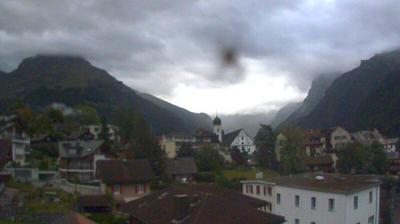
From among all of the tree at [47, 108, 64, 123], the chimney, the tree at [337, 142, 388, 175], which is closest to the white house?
the tree at [337, 142, 388, 175]

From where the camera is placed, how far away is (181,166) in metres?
64.5

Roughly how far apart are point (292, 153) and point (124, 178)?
29.2 meters

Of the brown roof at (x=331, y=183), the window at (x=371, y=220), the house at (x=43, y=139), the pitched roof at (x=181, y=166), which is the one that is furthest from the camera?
the house at (x=43, y=139)

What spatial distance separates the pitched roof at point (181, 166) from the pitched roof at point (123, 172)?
14123 mm

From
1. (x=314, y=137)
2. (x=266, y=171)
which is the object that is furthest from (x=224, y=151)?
(x=314, y=137)

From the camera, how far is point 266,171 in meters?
71.2

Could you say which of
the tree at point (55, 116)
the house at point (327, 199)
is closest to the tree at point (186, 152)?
the tree at point (55, 116)

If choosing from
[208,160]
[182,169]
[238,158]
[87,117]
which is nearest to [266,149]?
[238,158]

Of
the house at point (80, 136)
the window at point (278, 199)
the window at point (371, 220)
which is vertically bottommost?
the window at point (371, 220)

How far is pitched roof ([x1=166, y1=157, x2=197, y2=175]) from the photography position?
63594 mm

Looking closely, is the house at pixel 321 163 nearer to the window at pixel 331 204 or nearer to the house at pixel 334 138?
the house at pixel 334 138

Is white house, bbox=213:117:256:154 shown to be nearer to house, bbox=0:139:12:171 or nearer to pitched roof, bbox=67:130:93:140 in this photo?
pitched roof, bbox=67:130:93:140

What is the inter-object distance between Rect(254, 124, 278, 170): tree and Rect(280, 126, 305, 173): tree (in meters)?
4.97

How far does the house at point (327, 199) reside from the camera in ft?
107
